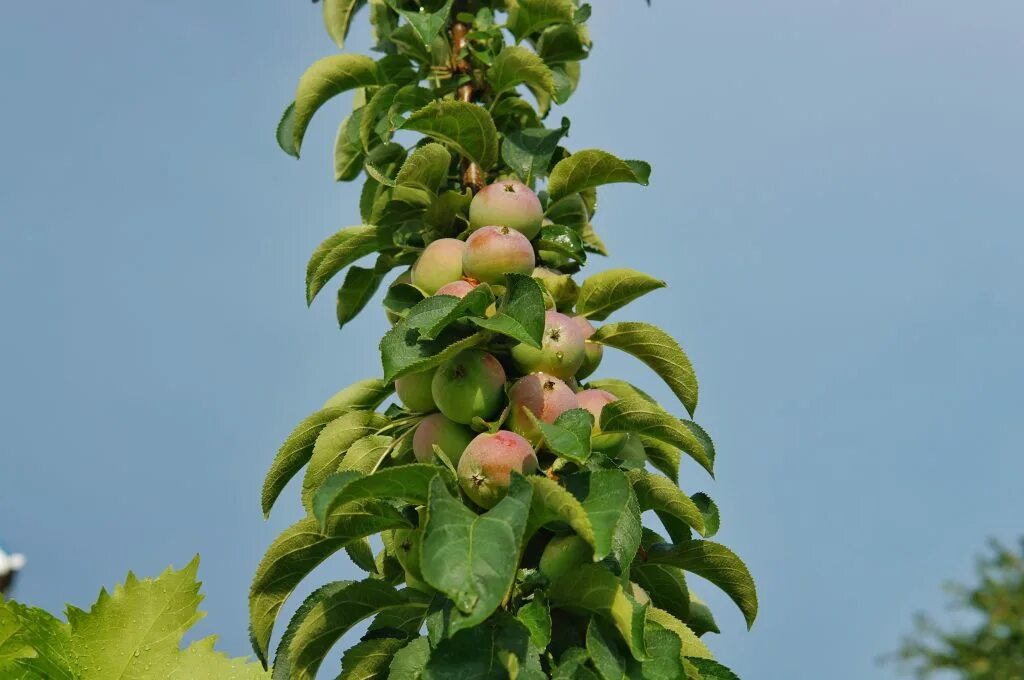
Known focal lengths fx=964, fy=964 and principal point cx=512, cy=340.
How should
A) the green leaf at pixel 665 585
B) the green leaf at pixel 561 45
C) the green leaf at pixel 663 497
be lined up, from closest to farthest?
the green leaf at pixel 663 497 → the green leaf at pixel 665 585 → the green leaf at pixel 561 45

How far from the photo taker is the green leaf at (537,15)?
2480 mm

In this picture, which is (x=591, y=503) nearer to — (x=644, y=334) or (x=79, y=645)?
(x=644, y=334)

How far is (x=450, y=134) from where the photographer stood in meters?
2.13

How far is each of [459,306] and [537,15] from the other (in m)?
1.14

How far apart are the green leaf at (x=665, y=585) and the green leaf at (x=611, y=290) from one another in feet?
1.82

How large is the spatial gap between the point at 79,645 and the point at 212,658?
0.80ft

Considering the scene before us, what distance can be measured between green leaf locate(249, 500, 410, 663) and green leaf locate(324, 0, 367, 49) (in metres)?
1.78

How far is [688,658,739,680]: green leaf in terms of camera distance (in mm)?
1674

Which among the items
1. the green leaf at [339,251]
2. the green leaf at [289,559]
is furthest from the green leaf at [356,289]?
the green leaf at [289,559]

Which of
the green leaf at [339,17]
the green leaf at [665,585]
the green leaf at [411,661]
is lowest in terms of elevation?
the green leaf at [411,661]

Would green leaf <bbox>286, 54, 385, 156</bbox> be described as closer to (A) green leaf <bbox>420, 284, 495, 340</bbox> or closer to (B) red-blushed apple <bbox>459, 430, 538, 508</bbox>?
(A) green leaf <bbox>420, 284, 495, 340</bbox>

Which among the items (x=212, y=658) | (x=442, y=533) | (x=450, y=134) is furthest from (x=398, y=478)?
(x=450, y=134)

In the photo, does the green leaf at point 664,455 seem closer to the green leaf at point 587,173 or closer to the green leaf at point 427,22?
the green leaf at point 587,173

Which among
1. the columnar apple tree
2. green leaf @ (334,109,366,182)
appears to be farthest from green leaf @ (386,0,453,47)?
green leaf @ (334,109,366,182)
